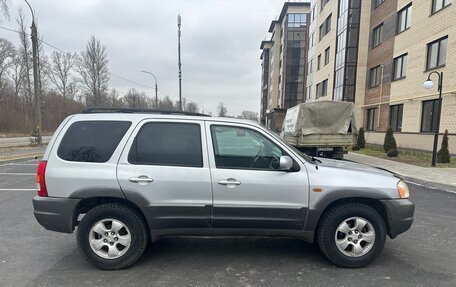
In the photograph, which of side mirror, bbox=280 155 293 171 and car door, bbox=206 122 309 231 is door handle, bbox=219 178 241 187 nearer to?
car door, bbox=206 122 309 231

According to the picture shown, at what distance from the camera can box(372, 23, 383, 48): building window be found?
22406 mm

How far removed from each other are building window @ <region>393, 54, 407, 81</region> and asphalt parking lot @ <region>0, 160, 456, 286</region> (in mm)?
16923

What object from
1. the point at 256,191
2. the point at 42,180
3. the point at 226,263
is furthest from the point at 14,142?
the point at 256,191

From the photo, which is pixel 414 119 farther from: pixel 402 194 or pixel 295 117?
pixel 402 194

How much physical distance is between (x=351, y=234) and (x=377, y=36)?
2384cm

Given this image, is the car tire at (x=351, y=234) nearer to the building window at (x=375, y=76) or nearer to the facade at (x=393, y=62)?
the facade at (x=393, y=62)

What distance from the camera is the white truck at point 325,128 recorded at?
1291 cm

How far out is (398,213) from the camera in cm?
354

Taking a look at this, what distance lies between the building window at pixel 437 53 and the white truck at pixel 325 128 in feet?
21.3

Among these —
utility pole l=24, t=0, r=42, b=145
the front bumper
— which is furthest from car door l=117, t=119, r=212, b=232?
utility pole l=24, t=0, r=42, b=145

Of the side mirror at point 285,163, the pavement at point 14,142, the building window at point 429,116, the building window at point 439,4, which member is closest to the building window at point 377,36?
the building window at point 439,4

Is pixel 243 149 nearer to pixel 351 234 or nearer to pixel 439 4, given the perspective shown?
pixel 351 234

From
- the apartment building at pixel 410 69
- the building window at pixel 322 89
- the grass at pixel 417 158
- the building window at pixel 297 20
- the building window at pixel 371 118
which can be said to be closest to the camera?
the grass at pixel 417 158

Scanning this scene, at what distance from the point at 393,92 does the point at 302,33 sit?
122 feet
